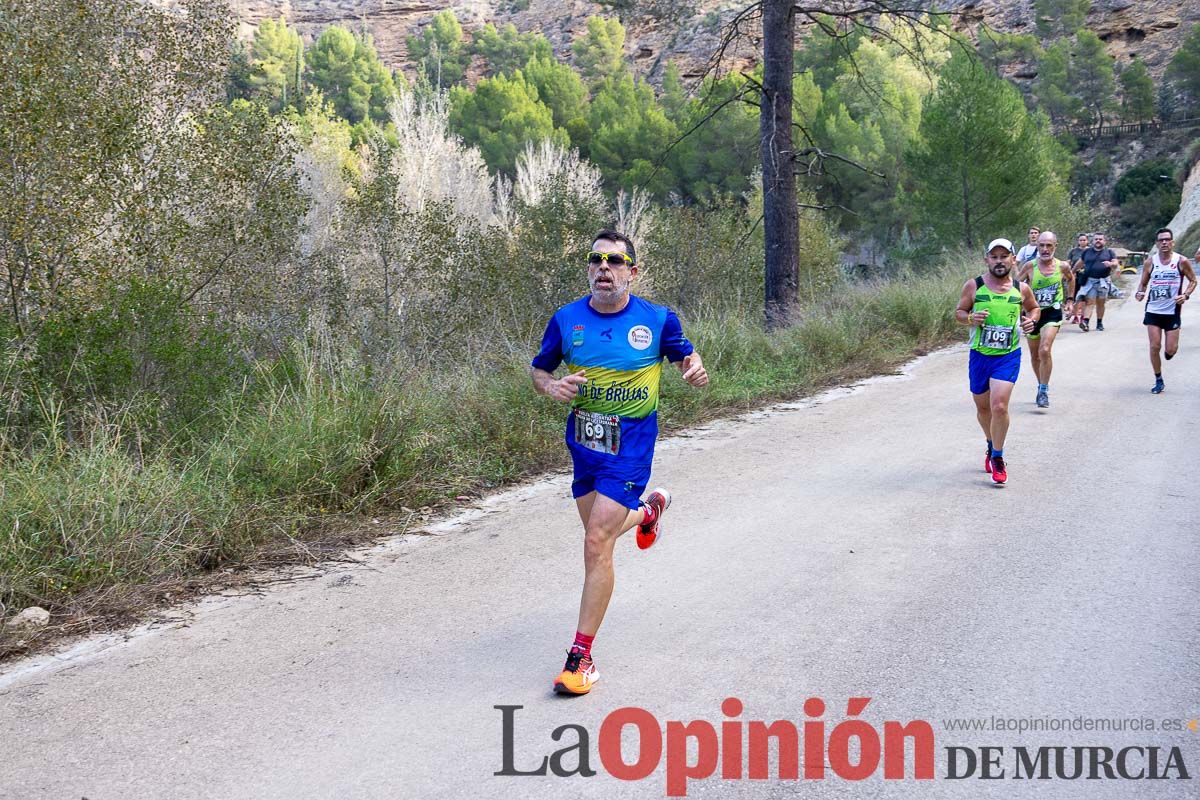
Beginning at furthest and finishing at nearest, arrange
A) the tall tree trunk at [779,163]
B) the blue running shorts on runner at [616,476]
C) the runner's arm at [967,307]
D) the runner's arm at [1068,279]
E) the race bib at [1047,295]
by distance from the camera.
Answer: the tall tree trunk at [779,163] → the runner's arm at [1068,279] → the race bib at [1047,295] → the runner's arm at [967,307] → the blue running shorts on runner at [616,476]

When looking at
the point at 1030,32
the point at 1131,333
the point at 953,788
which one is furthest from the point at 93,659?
the point at 1030,32

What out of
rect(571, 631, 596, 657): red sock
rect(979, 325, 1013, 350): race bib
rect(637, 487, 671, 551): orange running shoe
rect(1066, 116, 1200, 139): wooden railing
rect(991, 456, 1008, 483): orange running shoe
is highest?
rect(1066, 116, 1200, 139): wooden railing

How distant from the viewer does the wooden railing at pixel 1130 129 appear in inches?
2896

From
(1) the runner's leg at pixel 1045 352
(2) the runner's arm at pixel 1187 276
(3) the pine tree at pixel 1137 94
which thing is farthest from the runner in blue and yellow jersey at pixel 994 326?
(3) the pine tree at pixel 1137 94

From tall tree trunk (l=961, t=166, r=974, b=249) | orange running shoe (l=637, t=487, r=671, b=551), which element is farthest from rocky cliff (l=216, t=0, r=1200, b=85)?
orange running shoe (l=637, t=487, r=671, b=551)

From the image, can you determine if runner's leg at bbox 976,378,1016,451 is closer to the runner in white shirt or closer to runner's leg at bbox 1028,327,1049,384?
runner's leg at bbox 1028,327,1049,384

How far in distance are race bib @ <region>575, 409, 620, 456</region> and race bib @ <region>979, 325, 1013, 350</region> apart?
16.1 feet

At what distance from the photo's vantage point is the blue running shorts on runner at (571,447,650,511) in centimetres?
431

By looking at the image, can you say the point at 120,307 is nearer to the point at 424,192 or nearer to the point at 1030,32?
the point at 424,192

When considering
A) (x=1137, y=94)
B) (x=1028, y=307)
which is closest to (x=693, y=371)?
(x=1028, y=307)

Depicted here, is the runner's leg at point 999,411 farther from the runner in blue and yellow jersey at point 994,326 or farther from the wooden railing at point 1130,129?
the wooden railing at point 1130,129

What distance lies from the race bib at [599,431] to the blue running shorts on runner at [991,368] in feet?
15.5

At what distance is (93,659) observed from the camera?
4.43 meters

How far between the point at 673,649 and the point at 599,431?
1.04 metres
